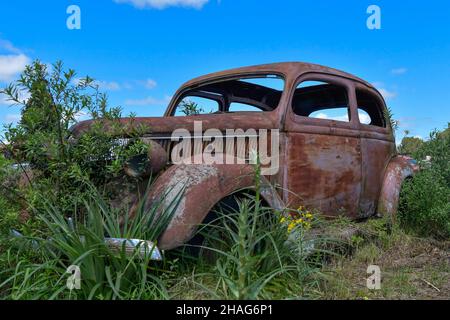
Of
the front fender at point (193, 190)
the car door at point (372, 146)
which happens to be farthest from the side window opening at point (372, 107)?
the front fender at point (193, 190)

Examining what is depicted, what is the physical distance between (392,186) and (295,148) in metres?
1.62

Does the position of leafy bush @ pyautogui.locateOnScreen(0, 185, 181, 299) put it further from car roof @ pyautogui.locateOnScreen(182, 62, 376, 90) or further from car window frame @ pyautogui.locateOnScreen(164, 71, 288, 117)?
car roof @ pyautogui.locateOnScreen(182, 62, 376, 90)

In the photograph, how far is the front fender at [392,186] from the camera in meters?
4.40

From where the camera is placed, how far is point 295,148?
3486 millimetres

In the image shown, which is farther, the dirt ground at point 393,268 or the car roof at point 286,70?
the car roof at point 286,70

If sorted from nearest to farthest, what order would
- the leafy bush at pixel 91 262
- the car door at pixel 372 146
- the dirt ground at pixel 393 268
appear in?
the leafy bush at pixel 91 262, the dirt ground at pixel 393 268, the car door at pixel 372 146

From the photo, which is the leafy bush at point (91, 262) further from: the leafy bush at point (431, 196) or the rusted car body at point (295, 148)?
the leafy bush at point (431, 196)

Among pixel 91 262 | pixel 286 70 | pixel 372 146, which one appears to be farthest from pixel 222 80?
pixel 91 262

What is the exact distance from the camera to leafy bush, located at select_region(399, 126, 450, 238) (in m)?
4.29

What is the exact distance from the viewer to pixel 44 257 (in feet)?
8.18

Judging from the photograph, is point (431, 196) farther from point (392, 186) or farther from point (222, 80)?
point (222, 80)

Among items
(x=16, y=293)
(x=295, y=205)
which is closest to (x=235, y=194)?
(x=295, y=205)

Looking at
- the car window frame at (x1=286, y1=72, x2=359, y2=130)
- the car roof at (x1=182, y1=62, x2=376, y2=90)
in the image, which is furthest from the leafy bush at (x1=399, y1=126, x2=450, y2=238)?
the car roof at (x1=182, y1=62, x2=376, y2=90)

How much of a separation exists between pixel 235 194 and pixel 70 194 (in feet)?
3.78
